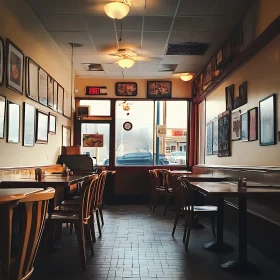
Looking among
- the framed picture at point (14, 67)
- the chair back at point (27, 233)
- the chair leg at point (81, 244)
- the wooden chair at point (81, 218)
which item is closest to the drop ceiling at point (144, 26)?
the framed picture at point (14, 67)

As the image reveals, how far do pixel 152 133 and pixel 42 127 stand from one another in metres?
4.18

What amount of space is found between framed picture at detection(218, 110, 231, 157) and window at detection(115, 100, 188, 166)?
3022 mm

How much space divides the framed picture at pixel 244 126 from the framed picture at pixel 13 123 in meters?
3.24

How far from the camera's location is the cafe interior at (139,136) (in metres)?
3.54

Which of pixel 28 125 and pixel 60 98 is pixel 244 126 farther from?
pixel 60 98

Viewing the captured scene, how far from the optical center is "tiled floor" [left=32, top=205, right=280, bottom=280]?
3340 millimetres

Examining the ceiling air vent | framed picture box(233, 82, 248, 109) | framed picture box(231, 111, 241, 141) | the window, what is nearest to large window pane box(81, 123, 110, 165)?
the window

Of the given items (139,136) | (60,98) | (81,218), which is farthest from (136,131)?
(81,218)

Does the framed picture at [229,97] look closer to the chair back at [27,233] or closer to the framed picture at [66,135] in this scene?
the framed picture at [66,135]

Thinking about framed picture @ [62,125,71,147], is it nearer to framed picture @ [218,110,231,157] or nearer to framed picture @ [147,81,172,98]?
framed picture @ [147,81,172,98]

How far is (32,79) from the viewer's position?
5.33 metres

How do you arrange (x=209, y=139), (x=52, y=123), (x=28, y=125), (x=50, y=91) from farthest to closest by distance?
1. (x=209, y=139)
2. (x=52, y=123)
3. (x=50, y=91)
4. (x=28, y=125)

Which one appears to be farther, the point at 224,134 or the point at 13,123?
the point at 224,134

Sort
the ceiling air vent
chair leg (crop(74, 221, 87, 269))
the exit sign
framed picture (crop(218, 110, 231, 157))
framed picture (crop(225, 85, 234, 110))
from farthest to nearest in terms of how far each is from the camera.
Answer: the exit sign
the ceiling air vent
framed picture (crop(218, 110, 231, 157))
framed picture (crop(225, 85, 234, 110))
chair leg (crop(74, 221, 87, 269))
